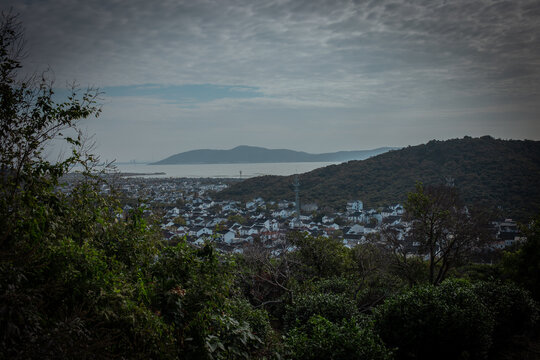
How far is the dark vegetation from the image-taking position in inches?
95.2

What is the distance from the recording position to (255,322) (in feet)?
16.8

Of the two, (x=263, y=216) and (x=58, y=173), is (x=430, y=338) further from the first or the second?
(x=263, y=216)

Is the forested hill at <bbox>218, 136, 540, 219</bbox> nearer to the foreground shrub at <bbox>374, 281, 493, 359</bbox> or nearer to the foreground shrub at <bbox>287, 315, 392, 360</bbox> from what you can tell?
the foreground shrub at <bbox>374, 281, 493, 359</bbox>

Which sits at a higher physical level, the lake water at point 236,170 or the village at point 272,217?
the lake water at point 236,170

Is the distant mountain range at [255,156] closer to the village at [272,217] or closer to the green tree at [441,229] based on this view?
the village at [272,217]

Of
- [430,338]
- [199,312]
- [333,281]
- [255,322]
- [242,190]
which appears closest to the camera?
[199,312]

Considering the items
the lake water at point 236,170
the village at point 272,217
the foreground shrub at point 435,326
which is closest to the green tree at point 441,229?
the foreground shrub at point 435,326

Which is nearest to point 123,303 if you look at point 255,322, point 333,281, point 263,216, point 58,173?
point 58,173

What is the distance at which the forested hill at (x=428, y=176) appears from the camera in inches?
923

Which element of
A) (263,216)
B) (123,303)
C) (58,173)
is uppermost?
(58,173)

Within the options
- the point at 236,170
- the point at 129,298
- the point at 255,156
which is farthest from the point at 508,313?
the point at 255,156

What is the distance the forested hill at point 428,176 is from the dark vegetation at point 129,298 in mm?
18768

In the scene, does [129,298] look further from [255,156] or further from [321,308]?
[255,156]

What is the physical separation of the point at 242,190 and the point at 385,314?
29857 mm
